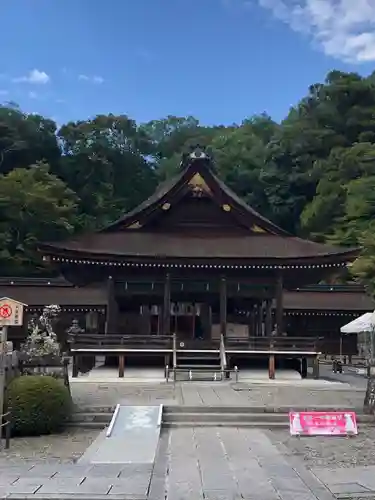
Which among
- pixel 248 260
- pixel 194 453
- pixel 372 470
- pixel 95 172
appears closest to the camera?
pixel 372 470

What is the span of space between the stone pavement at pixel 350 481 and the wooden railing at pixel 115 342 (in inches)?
512

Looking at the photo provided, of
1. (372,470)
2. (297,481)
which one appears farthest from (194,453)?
(372,470)

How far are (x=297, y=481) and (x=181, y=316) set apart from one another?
18501 mm

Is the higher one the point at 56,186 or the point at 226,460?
the point at 56,186

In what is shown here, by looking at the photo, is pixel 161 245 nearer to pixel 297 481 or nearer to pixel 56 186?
pixel 297 481

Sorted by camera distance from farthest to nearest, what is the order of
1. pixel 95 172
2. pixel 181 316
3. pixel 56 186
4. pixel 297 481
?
pixel 95 172 → pixel 56 186 → pixel 181 316 → pixel 297 481

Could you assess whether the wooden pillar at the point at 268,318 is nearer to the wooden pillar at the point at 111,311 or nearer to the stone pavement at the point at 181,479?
the wooden pillar at the point at 111,311

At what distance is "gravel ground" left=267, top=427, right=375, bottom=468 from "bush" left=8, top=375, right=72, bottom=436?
448cm

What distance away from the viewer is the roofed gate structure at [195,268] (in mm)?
21078

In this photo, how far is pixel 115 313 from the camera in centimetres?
2264

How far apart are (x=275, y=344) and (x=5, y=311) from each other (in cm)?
1287

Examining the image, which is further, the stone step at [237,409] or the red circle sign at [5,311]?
the stone step at [237,409]

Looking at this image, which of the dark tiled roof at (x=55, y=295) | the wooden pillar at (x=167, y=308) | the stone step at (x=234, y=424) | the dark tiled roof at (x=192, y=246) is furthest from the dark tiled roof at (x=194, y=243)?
the dark tiled roof at (x=55, y=295)

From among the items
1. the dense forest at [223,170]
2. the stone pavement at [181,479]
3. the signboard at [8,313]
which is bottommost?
the stone pavement at [181,479]
